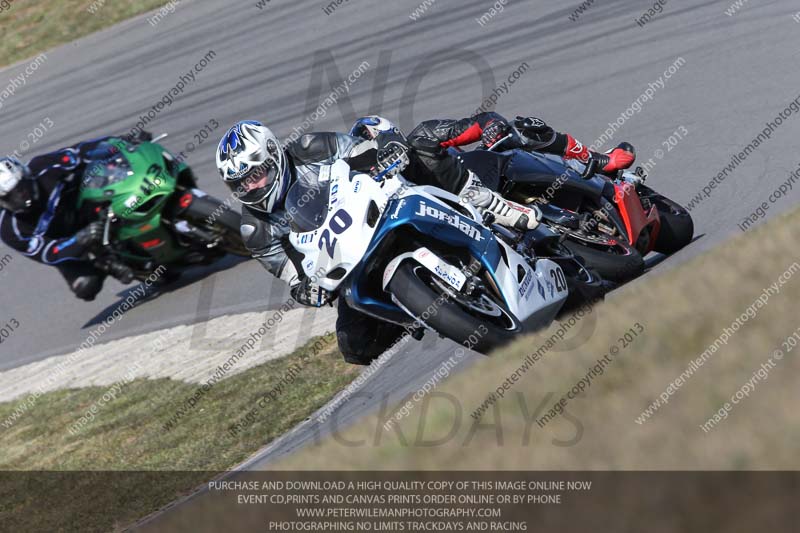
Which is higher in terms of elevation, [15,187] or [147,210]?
[147,210]

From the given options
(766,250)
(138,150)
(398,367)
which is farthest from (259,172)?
(138,150)

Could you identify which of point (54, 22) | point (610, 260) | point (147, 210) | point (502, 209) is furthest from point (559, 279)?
point (54, 22)

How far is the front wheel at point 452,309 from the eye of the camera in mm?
5812

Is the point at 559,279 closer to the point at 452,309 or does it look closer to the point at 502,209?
the point at 502,209

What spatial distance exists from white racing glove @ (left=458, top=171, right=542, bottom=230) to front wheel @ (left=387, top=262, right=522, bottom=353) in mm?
703

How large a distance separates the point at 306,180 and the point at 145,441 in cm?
320

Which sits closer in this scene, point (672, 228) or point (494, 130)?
point (494, 130)

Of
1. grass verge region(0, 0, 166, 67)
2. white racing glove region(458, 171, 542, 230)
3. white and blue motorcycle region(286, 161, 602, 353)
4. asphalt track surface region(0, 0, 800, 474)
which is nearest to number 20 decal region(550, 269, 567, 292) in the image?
white and blue motorcycle region(286, 161, 602, 353)

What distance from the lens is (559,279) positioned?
6664mm

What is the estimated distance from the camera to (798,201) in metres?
7.62

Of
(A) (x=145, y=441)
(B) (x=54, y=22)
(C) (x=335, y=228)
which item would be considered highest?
(C) (x=335, y=228)

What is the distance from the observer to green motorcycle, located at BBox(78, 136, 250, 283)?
424 inches

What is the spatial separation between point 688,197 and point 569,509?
19.4 feet

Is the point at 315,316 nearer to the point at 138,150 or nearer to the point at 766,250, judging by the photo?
the point at 138,150
